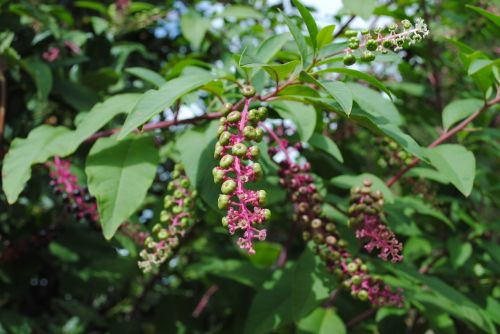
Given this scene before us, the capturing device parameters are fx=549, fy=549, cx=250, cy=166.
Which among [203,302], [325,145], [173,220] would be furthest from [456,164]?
[203,302]

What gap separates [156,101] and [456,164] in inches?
38.8

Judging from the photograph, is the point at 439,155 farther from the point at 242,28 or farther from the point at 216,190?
the point at 242,28

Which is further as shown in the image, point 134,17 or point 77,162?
point 134,17

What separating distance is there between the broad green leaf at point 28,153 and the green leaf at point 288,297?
89 centimetres

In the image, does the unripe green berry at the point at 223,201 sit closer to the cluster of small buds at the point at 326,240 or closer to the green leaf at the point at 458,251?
the cluster of small buds at the point at 326,240

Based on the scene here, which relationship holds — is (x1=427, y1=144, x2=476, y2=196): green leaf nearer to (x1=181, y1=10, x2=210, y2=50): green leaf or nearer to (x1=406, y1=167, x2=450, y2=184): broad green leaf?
(x1=406, y1=167, x2=450, y2=184): broad green leaf

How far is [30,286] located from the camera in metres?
3.10

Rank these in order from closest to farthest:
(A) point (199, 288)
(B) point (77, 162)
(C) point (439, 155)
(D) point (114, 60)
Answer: (C) point (439, 155) → (B) point (77, 162) → (D) point (114, 60) → (A) point (199, 288)

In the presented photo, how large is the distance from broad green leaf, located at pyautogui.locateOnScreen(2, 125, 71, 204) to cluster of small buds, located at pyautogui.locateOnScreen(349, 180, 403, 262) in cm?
92

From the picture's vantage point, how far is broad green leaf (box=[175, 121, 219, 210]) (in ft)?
5.21

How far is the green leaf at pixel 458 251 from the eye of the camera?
227 centimetres

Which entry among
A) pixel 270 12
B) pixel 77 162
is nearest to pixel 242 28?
pixel 270 12

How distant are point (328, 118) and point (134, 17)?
4.07ft

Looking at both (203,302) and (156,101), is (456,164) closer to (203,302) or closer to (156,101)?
(156,101)
